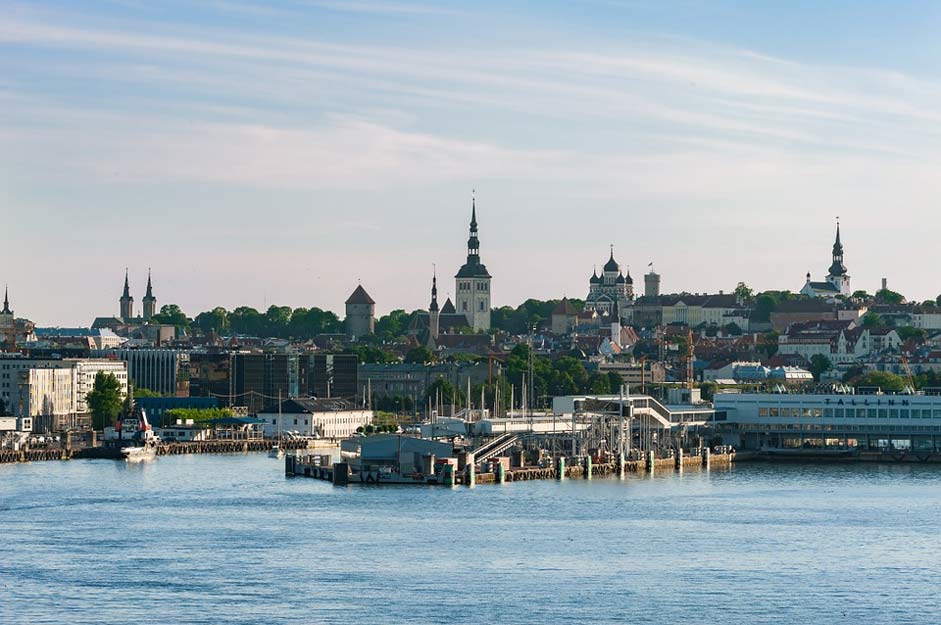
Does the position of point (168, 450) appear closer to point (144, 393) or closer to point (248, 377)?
point (144, 393)

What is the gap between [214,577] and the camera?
39531mm

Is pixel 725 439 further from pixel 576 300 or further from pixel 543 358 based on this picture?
Answer: pixel 576 300

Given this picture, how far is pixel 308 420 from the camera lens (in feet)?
300

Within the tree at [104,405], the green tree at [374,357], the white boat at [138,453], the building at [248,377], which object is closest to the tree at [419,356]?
the green tree at [374,357]

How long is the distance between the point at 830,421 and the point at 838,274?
107 meters

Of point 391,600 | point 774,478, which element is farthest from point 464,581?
point 774,478

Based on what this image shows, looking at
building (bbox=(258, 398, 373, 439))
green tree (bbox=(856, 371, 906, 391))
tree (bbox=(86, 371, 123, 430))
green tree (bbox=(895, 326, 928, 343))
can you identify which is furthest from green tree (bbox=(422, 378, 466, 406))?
green tree (bbox=(895, 326, 928, 343))

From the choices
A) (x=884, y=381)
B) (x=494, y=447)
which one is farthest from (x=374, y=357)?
(x=494, y=447)

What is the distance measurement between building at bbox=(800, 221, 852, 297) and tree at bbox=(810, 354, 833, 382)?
1566 inches

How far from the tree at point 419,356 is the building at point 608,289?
160ft

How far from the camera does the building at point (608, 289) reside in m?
188

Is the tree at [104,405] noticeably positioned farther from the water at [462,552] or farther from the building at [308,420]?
the water at [462,552]

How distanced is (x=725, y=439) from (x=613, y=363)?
187ft

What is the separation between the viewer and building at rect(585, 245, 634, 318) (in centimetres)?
18825
